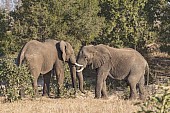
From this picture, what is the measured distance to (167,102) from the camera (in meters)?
5.05

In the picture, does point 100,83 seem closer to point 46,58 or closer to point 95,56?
point 95,56

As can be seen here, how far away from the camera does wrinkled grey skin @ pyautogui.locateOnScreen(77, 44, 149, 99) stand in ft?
50.3

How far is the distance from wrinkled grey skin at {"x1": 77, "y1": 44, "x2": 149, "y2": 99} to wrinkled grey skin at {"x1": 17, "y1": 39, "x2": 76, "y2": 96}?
1201 millimetres

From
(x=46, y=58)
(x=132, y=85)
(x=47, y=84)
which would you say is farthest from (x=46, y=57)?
(x=132, y=85)

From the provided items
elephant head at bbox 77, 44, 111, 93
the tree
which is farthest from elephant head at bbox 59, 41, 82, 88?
the tree

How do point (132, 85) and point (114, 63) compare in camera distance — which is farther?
point (114, 63)

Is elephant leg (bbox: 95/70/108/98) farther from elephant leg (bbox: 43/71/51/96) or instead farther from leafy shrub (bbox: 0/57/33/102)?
leafy shrub (bbox: 0/57/33/102)

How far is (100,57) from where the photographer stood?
15.3m

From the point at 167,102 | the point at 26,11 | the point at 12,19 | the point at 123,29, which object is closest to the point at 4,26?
the point at 12,19

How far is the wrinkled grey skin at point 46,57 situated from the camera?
1467 cm

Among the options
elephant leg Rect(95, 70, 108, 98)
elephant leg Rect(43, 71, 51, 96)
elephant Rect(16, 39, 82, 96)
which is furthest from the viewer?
elephant leg Rect(43, 71, 51, 96)

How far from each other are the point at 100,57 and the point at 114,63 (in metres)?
0.61

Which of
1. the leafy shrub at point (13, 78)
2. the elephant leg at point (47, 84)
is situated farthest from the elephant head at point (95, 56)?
the leafy shrub at point (13, 78)

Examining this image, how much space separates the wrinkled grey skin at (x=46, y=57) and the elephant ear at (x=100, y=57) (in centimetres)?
145
